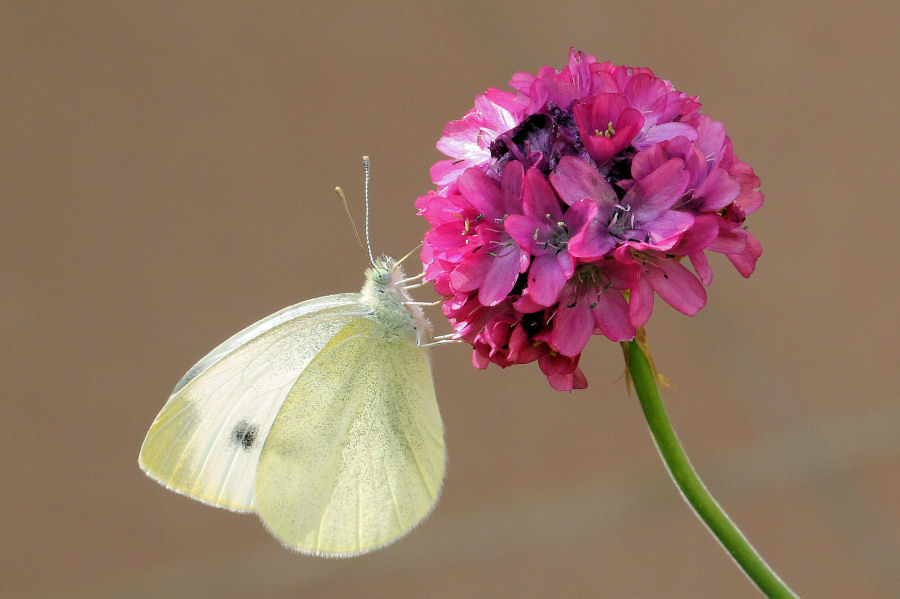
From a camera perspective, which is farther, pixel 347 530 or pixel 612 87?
pixel 347 530

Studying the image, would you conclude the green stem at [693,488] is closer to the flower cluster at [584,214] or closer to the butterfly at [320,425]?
the flower cluster at [584,214]

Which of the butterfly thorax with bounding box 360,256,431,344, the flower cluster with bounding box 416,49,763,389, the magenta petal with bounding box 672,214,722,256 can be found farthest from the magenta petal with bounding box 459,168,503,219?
the butterfly thorax with bounding box 360,256,431,344

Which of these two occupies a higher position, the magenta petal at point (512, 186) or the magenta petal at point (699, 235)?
the magenta petal at point (512, 186)

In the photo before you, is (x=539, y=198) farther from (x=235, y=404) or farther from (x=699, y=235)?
(x=235, y=404)

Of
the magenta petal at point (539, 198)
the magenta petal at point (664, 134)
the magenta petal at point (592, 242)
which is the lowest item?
the magenta petal at point (592, 242)

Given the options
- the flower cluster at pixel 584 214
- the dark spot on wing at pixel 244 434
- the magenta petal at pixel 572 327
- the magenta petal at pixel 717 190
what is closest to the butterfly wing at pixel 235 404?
the dark spot on wing at pixel 244 434

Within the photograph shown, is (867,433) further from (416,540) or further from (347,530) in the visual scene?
(347,530)

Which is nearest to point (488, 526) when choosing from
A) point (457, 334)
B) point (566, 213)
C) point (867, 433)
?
point (867, 433)
